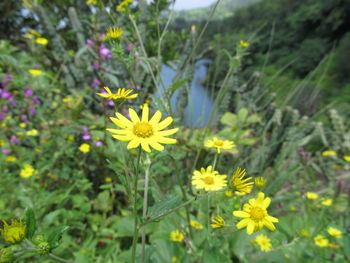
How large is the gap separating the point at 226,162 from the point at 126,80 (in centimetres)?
89

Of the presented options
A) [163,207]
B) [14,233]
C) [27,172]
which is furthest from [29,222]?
[27,172]

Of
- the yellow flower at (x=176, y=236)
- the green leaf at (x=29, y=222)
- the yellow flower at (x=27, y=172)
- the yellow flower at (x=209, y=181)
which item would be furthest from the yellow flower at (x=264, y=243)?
the yellow flower at (x=27, y=172)

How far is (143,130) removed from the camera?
0.39 m

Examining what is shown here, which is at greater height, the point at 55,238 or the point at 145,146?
the point at 145,146

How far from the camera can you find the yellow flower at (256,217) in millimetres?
353

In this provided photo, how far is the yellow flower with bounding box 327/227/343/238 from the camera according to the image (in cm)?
88

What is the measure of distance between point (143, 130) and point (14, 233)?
253 mm

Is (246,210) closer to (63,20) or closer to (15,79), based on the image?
(15,79)

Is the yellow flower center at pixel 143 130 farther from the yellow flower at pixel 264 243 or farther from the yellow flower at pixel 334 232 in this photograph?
the yellow flower at pixel 334 232

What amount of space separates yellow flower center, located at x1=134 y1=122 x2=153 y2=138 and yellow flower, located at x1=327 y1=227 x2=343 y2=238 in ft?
3.08

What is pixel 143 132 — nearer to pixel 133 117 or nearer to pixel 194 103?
pixel 133 117

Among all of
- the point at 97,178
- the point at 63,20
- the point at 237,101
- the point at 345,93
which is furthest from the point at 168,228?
the point at 345,93

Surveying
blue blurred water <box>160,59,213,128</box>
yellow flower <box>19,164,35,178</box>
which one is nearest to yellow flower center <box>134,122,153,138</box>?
blue blurred water <box>160,59,213,128</box>

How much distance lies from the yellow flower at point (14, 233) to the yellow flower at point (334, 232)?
107cm
